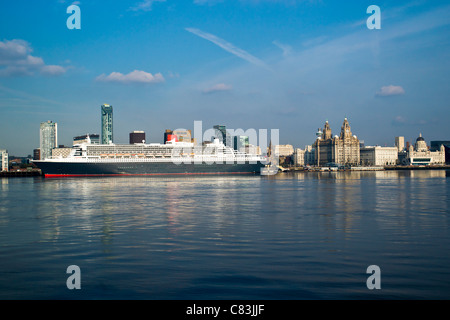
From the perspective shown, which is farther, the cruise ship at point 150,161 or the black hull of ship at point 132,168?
the cruise ship at point 150,161

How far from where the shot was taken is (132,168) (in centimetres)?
11744

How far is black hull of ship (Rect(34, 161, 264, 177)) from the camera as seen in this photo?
11425 cm

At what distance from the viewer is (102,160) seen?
119 metres

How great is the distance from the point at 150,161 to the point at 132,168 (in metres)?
6.78

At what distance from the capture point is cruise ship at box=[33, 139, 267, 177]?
115 m

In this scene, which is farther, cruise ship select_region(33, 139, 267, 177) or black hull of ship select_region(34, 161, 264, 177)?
cruise ship select_region(33, 139, 267, 177)

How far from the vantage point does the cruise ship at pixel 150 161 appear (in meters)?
115

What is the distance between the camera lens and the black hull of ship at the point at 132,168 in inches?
4498

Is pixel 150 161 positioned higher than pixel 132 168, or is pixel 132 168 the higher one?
pixel 150 161

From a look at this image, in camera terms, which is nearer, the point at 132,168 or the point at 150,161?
the point at 132,168
